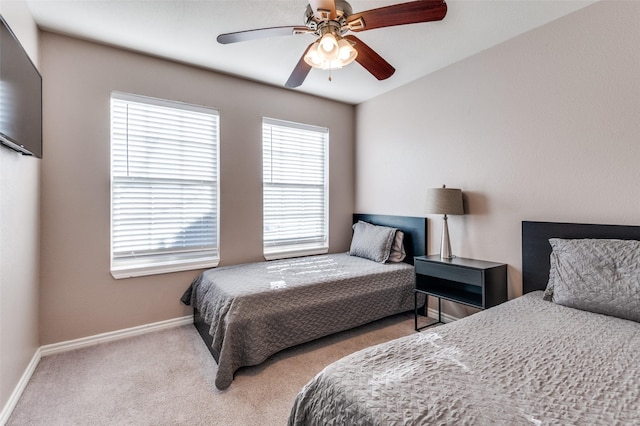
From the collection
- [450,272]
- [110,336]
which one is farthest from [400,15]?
[110,336]

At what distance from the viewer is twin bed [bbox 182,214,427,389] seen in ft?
7.22

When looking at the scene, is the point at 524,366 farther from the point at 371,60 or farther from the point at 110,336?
the point at 110,336

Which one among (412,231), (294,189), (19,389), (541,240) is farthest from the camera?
(294,189)

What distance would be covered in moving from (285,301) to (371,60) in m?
1.89

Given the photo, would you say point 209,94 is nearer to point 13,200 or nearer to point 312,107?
point 312,107

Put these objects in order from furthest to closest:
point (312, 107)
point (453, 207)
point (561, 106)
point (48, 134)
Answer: point (312, 107), point (453, 207), point (48, 134), point (561, 106)

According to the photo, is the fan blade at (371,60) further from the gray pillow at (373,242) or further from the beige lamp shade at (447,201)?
the gray pillow at (373,242)

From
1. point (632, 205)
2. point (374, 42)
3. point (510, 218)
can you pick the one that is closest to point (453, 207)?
point (510, 218)

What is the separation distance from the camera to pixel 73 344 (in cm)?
256

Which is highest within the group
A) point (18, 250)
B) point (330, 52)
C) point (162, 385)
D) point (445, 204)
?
point (330, 52)

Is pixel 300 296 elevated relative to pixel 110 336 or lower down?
elevated

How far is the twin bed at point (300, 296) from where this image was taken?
2.20 metres

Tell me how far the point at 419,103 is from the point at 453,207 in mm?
1303

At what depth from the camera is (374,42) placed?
8.51 feet
